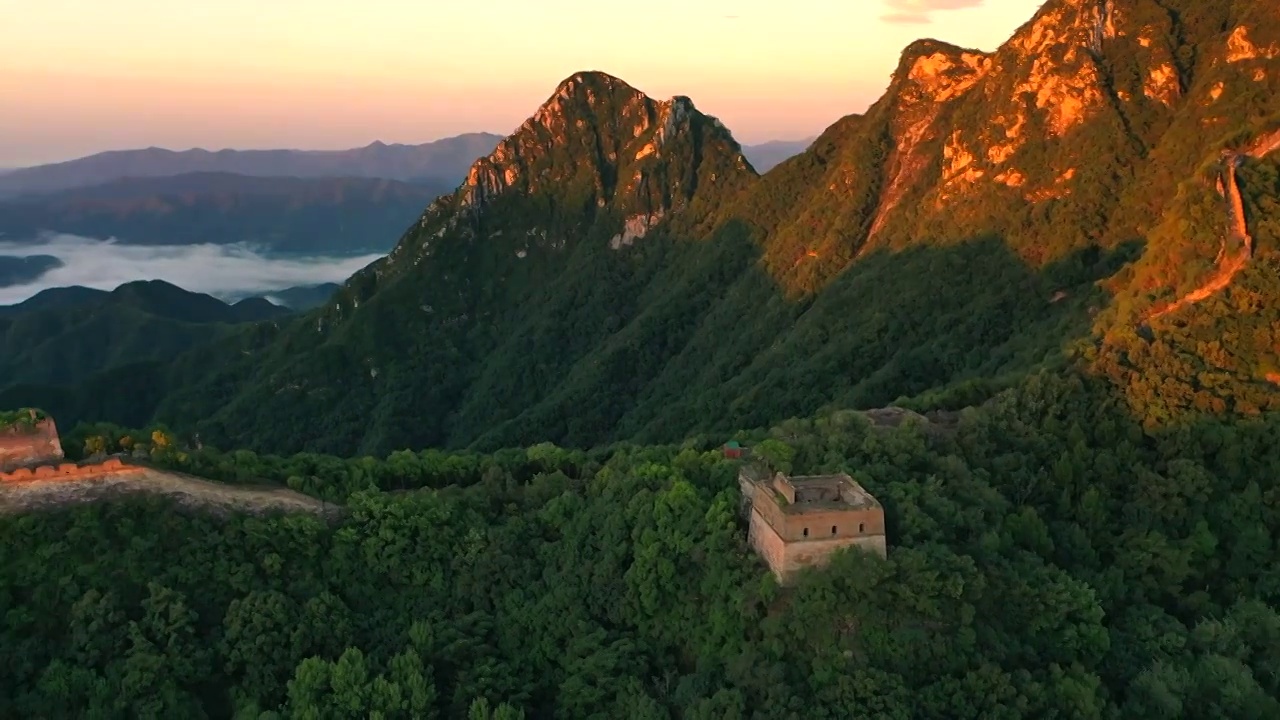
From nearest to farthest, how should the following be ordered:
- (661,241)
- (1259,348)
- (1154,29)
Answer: (1259,348)
(1154,29)
(661,241)

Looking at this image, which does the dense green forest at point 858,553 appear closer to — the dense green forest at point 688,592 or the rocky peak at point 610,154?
the dense green forest at point 688,592

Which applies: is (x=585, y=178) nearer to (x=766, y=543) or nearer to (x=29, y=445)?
(x=29, y=445)

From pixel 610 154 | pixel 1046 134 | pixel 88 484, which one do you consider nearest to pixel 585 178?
pixel 610 154

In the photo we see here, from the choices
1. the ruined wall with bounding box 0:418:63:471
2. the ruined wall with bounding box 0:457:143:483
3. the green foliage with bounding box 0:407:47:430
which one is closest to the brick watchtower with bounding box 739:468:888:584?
the ruined wall with bounding box 0:457:143:483

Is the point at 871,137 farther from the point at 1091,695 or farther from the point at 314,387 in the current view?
the point at 1091,695

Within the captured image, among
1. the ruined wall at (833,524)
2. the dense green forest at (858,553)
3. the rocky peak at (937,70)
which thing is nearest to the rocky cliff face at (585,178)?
the rocky peak at (937,70)

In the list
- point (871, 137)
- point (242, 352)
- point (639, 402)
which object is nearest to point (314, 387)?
point (242, 352)

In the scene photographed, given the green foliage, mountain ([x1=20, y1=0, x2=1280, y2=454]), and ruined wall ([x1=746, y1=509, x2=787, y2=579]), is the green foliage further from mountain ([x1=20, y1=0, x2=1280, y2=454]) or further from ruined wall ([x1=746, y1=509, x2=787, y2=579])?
mountain ([x1=20, y1=0, x2=1280, y2=454])
